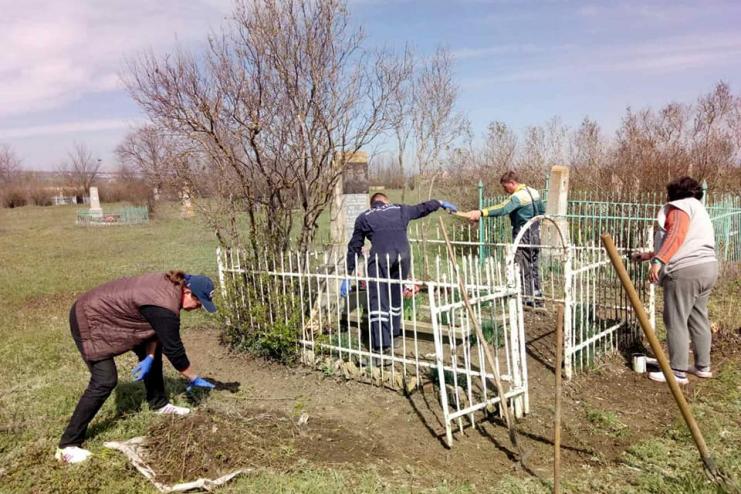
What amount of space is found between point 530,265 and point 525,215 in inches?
28.5

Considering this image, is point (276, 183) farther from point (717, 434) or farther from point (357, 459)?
point (717, 434)

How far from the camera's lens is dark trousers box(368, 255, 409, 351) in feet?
15.5

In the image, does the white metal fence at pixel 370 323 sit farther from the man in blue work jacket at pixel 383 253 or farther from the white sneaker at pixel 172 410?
the white sneaker at pixel 172 410

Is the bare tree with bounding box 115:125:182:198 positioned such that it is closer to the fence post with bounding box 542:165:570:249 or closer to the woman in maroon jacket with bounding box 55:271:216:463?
the woman in maroon jacket with bounding box 55:271:216:463

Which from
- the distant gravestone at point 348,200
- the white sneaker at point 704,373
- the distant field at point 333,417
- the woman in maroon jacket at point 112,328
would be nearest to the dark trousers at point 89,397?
the woman in maroon jacket at point 112,328

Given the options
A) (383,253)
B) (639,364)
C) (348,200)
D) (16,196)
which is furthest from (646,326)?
(16,196)

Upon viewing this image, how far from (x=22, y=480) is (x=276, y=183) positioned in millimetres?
3325

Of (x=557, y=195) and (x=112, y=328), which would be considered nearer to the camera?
(x=112, y=328)

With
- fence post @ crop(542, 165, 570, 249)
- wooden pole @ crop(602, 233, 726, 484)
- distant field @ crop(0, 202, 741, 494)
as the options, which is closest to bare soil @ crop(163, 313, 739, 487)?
distant field @ crop(0, 202, 741, 494)

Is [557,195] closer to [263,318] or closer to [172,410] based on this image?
[263,318]

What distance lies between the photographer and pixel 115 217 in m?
28.7

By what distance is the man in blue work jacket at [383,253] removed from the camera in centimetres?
482

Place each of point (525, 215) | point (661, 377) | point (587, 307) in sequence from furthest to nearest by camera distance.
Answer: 1. point (525, 215)
2. point (587, 307)
3. point (661, 377)

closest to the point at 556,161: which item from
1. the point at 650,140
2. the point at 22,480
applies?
the point at 650,140
